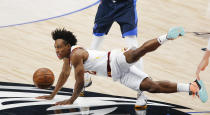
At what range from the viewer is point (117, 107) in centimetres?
645

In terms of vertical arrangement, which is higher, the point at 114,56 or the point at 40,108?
the point at 114,56

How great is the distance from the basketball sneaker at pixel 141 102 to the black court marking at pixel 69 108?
6 cm

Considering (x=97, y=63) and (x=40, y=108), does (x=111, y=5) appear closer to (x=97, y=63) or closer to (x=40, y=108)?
(x=97, y=63)

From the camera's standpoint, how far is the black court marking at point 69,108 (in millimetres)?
6168

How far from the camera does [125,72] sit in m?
6.04

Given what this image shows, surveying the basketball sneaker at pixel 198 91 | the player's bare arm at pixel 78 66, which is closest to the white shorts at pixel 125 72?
the player's bare arm at pixel 78 66

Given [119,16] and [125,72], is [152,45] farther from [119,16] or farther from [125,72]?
[119,16]

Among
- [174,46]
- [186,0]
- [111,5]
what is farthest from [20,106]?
[186,0]

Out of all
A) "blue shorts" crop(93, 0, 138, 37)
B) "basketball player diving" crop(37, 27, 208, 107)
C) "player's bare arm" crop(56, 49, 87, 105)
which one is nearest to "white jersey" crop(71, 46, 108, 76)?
"basketball player diving" crop(37, 27, 208, 107)

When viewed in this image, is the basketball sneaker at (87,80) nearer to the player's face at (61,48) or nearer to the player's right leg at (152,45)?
the player's face at (61,48)

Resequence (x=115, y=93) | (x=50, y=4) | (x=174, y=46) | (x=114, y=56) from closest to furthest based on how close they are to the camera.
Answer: (x=114, y=56) < (x=115, y=93) < (x=174, y=46) < (x=50, y=4)

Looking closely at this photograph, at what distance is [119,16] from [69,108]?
142 centimetres

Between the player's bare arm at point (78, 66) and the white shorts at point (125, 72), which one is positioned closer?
the player's bare arm at point (78, 66)

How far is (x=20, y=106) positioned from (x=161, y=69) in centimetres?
271
